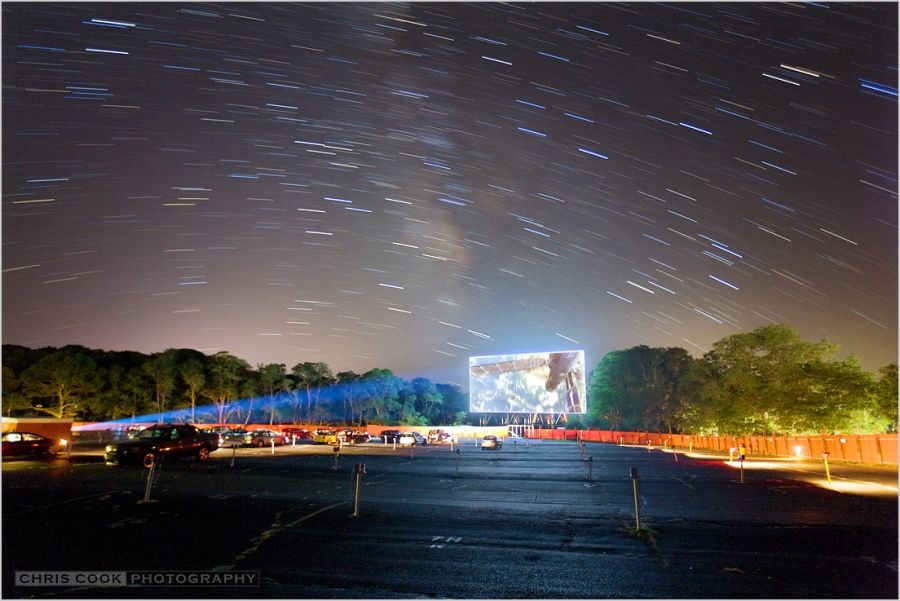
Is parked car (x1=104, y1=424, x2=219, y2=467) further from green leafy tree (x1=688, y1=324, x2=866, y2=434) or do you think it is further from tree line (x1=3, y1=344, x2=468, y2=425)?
tree line (x1=3, y1=344, x2=468, y2=425)

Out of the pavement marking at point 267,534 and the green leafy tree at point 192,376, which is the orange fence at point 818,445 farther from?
the green leafy tree at point 192,376

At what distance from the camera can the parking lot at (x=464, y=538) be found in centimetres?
781

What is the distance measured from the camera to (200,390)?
304 ft

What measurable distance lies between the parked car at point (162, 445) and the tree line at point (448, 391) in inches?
1806

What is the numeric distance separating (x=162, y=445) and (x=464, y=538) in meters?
21.6

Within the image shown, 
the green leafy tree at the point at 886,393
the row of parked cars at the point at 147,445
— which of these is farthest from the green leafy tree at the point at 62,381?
the green leafy tree at the point at 886,393

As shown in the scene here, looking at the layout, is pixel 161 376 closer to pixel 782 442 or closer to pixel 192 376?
pixel 192 376

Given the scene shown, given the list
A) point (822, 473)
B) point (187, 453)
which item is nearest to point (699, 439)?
point (822, 473)

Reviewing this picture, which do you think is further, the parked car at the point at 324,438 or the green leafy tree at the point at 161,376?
the green leafy tree at the point at 161,376

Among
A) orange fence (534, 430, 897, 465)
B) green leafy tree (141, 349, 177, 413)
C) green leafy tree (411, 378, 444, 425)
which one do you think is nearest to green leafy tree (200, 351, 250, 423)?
green leafy tree (141, 349, 177, 413)

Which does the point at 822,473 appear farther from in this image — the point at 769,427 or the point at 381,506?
the point at 769,427

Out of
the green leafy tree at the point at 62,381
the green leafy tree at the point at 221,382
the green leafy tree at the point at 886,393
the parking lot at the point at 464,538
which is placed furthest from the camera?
the green leafy tree at the point at 221,382

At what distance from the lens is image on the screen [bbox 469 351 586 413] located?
66625mm

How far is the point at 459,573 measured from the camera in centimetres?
838
